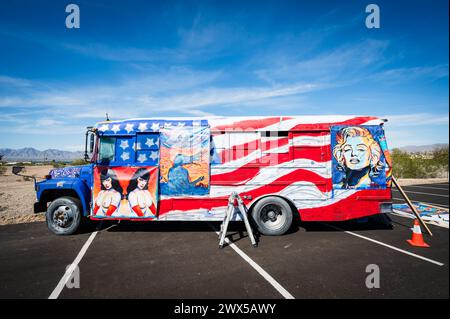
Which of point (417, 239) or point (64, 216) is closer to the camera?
point (417, 239)

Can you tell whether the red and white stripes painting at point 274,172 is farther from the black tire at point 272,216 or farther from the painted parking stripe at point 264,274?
the painted parking stripe at point 264,274

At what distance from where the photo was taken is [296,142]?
548 centimetres

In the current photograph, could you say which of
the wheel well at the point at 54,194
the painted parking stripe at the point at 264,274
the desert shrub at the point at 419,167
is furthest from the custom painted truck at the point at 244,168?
the desert shrub at the point at 419,167

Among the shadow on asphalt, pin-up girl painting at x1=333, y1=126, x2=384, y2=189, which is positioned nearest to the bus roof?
pin-up girl painting at x1=333, y1=126, x2=384, y2=189

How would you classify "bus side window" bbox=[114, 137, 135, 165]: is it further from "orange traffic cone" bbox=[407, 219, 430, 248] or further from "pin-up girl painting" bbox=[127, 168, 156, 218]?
"orange traffic cone" bbox=[407, 219, 430, 248]

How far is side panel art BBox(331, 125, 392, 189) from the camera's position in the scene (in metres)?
5.44

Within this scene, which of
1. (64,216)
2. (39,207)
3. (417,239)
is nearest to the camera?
(417,239)

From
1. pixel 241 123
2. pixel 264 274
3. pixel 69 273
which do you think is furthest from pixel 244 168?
pixel 69 273

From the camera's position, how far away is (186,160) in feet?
17.8

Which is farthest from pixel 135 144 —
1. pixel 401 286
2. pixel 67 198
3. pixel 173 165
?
pixel 401 286

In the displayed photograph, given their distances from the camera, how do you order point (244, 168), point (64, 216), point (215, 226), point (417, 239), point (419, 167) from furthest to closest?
point (419, 167) < point (215, 226) < point (64, 216) < point (244, 168) < point (417, 239)

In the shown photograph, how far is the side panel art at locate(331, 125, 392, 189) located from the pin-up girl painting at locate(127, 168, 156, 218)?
5.02m

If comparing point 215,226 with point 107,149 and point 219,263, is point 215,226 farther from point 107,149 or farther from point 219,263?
point 107,149

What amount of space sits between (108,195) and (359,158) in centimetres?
690
